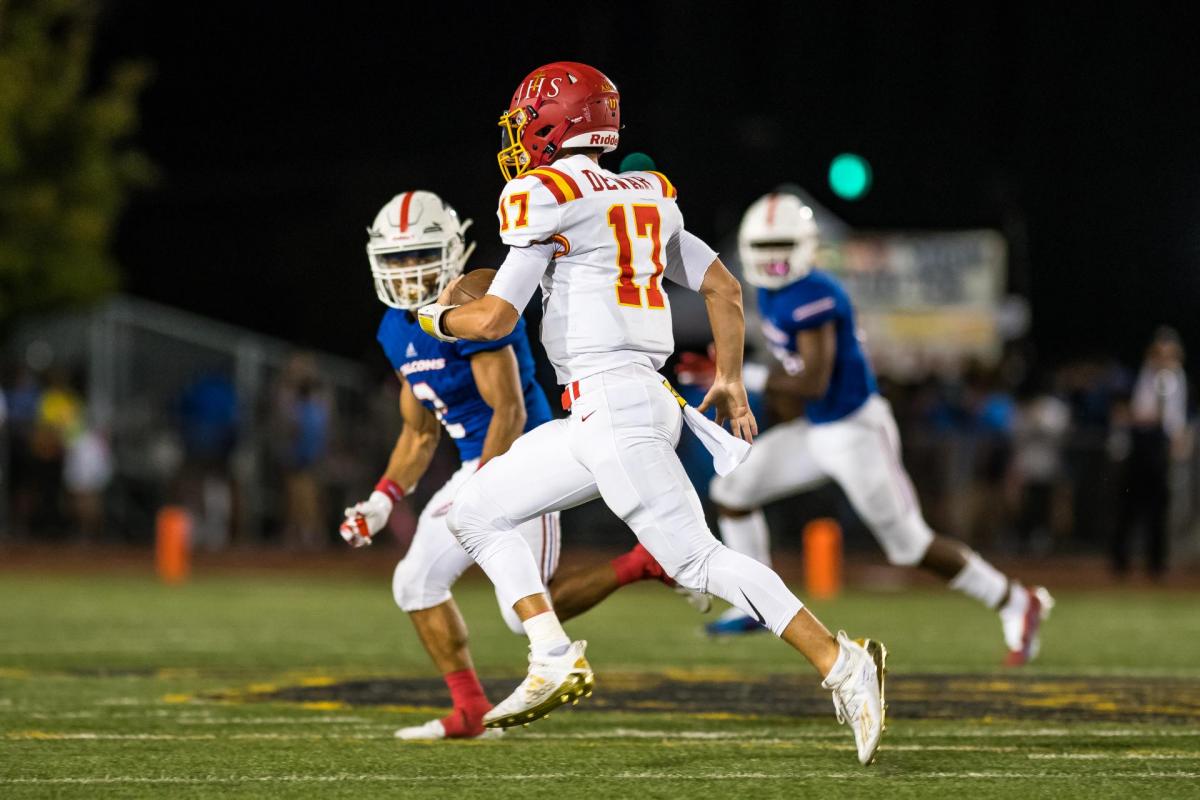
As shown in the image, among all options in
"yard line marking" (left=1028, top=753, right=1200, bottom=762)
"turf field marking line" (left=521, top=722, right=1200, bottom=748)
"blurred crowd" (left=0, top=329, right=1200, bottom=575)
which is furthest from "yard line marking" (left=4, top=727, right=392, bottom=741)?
"blurred crowd" (left=0, top=329, right=1200, bottom=575)

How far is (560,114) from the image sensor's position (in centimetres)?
568

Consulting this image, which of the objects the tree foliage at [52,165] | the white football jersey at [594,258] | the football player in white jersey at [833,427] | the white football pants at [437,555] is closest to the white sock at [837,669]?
the white football jersey at [594,258]

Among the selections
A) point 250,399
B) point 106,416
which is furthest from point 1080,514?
point 106,416

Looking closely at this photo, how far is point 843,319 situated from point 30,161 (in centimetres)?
1450

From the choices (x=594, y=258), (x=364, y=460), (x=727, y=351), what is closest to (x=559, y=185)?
(x=594, y=258)

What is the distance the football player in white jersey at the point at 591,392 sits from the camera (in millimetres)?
5453

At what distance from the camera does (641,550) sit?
675cm

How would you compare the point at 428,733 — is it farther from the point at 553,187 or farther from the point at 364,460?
the point at 364,460

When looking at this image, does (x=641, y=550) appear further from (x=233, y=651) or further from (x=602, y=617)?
(x=602, y=617)

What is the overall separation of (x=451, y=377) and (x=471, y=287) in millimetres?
749

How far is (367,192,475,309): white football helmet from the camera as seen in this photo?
6.45 m

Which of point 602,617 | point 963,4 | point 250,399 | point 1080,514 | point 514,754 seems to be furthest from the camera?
point 963,4

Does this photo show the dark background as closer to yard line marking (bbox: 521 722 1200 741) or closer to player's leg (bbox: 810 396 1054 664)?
player's leg (bbox: 810 396 1054 664)

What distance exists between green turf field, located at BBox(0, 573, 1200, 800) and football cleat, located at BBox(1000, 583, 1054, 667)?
0.42ft
